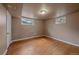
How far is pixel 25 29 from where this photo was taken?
1.67 meters

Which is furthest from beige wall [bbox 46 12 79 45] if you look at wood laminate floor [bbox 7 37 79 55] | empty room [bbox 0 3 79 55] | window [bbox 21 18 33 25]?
window [bbox 21 18 33 25]

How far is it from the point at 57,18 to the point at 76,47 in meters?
0.66

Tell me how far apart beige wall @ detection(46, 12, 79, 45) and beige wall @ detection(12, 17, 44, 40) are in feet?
0.53

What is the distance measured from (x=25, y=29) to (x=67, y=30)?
83 centimetres

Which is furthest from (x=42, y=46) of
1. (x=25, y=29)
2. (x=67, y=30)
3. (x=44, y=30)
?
(x=67, y=30)

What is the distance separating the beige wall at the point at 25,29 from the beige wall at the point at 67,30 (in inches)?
6.4

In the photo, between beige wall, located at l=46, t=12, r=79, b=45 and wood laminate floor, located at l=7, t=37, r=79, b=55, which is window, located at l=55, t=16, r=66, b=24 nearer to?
beige wall, located at l=46, t=12, r=79, b=45

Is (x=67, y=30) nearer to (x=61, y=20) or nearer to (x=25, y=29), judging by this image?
(x=61, y=20)

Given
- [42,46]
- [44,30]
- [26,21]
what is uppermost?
[26,21]

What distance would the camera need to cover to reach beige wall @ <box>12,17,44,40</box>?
64.4 inches

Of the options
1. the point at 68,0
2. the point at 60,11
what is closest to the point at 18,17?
the point at 60,11

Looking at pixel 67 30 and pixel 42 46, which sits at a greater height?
pixel 67 30

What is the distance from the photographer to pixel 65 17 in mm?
1622
